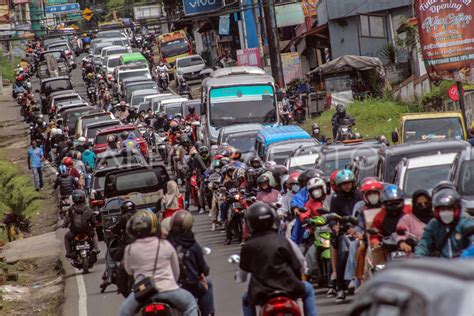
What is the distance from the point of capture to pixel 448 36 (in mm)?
31906

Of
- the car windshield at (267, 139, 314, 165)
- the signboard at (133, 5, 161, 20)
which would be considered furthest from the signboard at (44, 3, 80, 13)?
the car windshield at (267, 139, 314, 165)

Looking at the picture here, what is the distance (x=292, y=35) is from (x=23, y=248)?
44.2m

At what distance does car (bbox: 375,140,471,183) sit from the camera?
58.7 ft

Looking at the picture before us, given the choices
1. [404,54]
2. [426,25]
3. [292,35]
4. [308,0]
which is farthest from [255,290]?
[292,35]

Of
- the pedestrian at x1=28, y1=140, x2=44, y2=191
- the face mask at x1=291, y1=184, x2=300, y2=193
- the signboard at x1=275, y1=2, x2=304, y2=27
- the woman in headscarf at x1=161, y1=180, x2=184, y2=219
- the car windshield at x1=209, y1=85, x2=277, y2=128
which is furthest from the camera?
the signboard at x1=275, y1=2, x2=304, y2=27

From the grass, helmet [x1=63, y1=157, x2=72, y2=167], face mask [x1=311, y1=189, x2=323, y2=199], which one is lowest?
the grass

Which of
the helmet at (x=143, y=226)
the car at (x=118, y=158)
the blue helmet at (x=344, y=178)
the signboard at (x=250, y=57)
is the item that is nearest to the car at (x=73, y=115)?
the signboard at (x=250, y=57)

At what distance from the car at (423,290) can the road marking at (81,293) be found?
524 inches

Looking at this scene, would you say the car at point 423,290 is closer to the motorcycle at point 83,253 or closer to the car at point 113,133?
the motorcycle at point 83,253

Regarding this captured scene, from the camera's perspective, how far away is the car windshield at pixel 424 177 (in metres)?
16.3

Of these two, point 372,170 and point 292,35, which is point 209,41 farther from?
point 372,170

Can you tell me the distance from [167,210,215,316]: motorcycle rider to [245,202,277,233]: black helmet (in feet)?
5.03

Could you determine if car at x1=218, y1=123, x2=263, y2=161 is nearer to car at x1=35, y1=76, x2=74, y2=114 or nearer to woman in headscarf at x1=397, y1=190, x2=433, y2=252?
woman in headscarf at x1=397, y1=190, x2=433, y2=252

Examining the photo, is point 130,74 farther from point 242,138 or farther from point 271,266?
point 271,266
